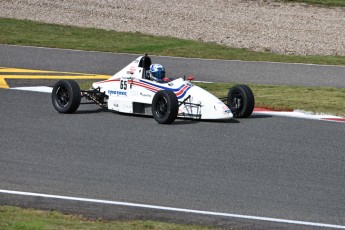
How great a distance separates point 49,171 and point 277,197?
2.86 metres

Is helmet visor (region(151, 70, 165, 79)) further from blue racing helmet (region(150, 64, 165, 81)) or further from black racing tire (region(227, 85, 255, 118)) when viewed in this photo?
black racing tire (region(227, 85, 255, 118))

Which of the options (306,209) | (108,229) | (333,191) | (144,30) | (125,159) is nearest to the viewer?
(108,229)

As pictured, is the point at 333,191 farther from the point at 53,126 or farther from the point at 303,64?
the point at 303,64

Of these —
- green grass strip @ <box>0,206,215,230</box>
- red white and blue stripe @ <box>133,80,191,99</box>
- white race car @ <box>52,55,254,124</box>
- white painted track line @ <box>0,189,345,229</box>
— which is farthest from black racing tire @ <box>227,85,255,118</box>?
green grass strip @ <box>0,206,215,230</box>

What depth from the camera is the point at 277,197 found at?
1141cm

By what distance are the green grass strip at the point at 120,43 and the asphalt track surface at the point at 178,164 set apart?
11024 mm

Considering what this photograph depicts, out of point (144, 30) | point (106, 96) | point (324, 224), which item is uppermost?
point (144, 30)

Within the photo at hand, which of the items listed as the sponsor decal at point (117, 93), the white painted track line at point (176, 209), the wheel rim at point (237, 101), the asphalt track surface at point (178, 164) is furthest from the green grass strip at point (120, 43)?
the white painted track line at point (176, 209)

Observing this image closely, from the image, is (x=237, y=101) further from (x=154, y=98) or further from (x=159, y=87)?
(x=154, y=98)

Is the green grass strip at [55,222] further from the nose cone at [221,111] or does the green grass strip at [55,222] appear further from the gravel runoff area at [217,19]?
the gravel runoff area at [217,19]

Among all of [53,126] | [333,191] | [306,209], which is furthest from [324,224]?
[53,126]

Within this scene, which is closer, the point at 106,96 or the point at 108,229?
the point at 108,229

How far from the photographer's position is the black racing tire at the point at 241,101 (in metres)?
17.4

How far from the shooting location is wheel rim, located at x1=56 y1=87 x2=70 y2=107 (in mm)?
17938
